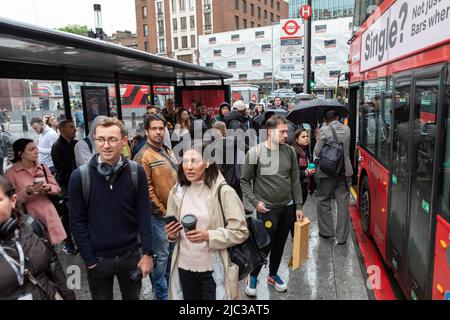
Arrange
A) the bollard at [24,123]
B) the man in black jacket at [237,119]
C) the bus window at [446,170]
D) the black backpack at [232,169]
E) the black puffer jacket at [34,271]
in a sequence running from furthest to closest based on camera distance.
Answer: the man in black jacket at [237,119] < the bollard at [24,123] < the black backpack at [232,169] < the bus window at [446,170] < the black puffer jacket at [34,271]

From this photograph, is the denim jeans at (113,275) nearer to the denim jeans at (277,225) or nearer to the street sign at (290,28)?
the denim jeans at (277,225)

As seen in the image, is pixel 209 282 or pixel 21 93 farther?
pixel 21 93

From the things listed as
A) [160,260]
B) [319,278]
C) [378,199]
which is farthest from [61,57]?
[378,199]

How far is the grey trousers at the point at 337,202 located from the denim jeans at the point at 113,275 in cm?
338

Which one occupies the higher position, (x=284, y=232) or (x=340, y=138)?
(x=340, y=138)

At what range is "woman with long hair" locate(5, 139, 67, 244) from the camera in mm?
3639

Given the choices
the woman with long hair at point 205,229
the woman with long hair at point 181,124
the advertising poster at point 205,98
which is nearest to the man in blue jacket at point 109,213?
the woman with long hair at point 205,229

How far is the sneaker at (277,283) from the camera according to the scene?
13.0ft

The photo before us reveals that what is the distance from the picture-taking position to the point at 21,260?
1957mm

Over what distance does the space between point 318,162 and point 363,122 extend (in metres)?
1.38

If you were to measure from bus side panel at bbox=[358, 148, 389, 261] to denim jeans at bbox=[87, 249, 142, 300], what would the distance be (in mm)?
3064

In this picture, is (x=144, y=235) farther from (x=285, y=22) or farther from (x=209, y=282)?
(x=285, y=22)
